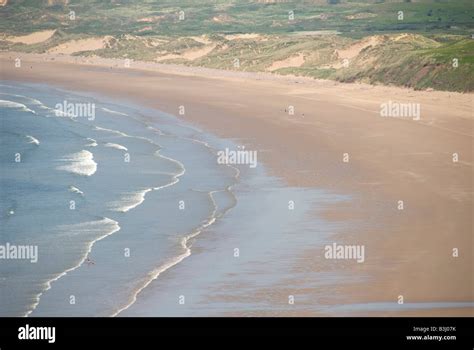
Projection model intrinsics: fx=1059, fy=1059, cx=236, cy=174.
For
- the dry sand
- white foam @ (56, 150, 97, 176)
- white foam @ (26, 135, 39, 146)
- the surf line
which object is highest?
the surf line

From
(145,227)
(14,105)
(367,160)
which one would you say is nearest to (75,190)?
(145,227)

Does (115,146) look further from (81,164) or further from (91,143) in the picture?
(81,164)

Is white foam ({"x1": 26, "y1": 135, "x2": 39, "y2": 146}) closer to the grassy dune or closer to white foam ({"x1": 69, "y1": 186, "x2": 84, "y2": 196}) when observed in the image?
white foam ({"x1": 69, "y1": 186, "x2": 84, "y2": 196})

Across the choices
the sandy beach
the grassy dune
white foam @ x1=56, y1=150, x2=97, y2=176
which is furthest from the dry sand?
white foam @ x1=56, y1=150, x2=97, y2=176

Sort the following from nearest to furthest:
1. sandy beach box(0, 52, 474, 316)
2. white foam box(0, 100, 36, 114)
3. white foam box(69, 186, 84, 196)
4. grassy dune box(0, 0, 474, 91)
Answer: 1. sandy beach box(0, 52, 474, 316)
2. white foam box(69, 186, 84, 196)
3. white foam box(0, 100, 36, 114)
4. grassy dune box(0, 0, 474, 91)

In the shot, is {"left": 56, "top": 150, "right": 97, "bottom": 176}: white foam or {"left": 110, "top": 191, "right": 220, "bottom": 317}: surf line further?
{"left": 56, "top": 150, "right": 97, "bottom": 176}: white foam

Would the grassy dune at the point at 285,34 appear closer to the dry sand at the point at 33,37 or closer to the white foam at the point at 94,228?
the dry sand at the point at 33,37
